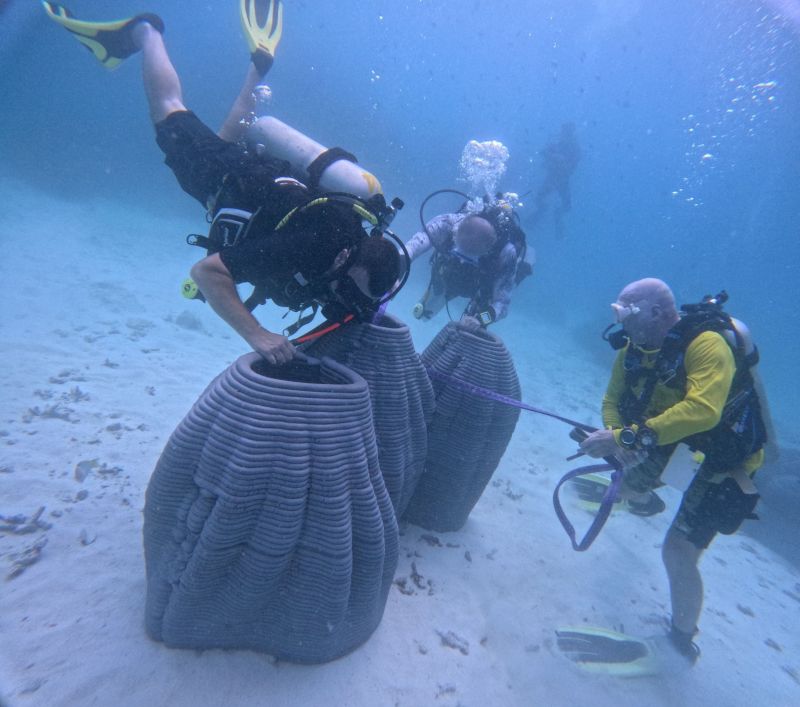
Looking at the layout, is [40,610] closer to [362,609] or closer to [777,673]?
[362,609]

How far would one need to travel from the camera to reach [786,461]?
10.7 m

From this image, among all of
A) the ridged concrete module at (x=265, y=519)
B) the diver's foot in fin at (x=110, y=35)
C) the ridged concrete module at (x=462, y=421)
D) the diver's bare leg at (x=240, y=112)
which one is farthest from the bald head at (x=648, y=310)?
the diver's foot in fin at (x=110, y=35)

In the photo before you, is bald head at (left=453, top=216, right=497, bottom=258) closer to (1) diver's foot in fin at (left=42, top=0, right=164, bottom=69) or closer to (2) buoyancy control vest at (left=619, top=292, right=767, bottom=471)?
(2) buoyancy control vest at (left=619, top=292, right=767, bottom=471)

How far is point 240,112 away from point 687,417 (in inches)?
223

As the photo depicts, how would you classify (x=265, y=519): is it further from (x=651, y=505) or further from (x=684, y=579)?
(x=651, y=505)

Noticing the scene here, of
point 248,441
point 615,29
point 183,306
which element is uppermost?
point 615,29

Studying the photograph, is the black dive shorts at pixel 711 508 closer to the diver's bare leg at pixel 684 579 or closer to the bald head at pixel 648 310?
the diver's bare leg at pixel 684 579

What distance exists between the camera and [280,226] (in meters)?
2.76

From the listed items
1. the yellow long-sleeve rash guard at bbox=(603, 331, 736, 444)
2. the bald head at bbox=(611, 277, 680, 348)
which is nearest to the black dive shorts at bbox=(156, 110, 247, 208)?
the bald head at bbox=(611, 277, 680, 348)

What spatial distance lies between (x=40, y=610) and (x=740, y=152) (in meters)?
107

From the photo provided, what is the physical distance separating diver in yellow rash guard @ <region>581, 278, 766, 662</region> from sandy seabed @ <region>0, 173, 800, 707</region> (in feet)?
3.44

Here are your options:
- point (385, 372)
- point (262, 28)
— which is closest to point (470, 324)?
point (385, 372)

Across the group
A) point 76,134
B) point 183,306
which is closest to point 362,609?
point 183,306

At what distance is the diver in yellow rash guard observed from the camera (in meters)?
3.37
